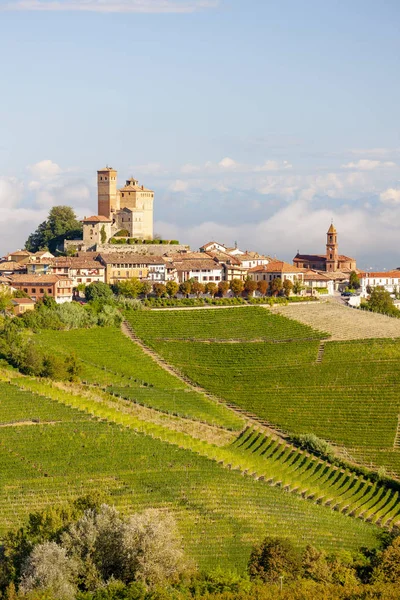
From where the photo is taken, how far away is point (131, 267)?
84.8 metres

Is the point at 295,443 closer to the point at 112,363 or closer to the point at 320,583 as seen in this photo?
the point at 112,363

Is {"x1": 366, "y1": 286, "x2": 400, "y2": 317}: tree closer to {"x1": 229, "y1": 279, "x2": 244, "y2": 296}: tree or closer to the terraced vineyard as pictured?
{"x1": 229, "y1": 279, "x2": 244, "y2": 296}: tree

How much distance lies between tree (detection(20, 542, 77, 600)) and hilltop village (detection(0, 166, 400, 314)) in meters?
42.3

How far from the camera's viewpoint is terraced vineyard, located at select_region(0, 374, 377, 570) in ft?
133

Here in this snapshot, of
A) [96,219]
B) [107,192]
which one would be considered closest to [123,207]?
[107,192]

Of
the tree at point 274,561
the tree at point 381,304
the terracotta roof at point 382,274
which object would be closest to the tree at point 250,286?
the tree at point 381,304

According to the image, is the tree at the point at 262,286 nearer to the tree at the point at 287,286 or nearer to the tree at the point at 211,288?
the tree at the point at 287,286

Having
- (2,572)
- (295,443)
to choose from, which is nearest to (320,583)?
(2,572)

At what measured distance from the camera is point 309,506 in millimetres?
45875

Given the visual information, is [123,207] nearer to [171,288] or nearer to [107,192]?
[107,192]

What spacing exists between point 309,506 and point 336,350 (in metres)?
22.9

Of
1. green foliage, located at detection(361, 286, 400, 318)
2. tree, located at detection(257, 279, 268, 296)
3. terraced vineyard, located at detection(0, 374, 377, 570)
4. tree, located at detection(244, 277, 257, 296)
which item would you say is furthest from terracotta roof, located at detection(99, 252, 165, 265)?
terraced vineyard, located at detection(0, 374, 377, 570)

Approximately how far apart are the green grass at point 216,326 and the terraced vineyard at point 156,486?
20.3m

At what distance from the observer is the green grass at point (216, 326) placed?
234ft
